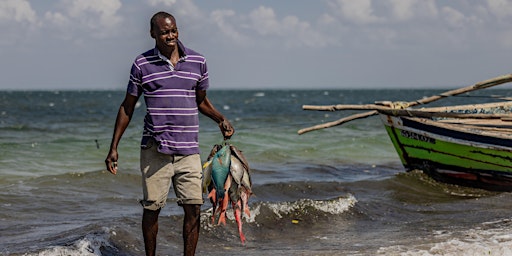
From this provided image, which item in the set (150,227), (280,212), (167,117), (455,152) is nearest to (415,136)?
(455,152)

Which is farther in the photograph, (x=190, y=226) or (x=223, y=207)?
(x=223, y=207)

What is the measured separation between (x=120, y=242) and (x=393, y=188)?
5.40 meters

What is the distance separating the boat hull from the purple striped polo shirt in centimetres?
643

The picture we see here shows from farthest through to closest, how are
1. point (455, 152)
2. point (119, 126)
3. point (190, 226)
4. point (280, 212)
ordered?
1. point (455, 152)
2. point (280, 212)
3. point (190, 226)
4. point (119, 126)

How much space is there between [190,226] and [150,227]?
0.93ft

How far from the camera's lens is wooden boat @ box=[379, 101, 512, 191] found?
9734 millimetres

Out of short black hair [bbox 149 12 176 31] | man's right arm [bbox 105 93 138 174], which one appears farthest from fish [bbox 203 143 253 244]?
short black hair [bbox 149 12 176 31]

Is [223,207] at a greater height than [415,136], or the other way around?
[415,136]

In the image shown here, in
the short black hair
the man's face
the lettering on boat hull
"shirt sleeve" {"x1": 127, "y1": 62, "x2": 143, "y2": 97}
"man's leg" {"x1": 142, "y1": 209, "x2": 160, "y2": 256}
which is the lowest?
"man's leg" {"x1": 142, "y1": 209, "x2": 160, "y2": 256}

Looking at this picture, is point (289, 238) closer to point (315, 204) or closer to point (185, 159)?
point (315, 204)

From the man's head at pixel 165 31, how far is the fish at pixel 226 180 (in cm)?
89

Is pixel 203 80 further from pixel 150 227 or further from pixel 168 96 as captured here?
pixel 150 227

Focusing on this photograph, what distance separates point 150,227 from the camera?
4695 mm

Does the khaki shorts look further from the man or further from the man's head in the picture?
the man's head
